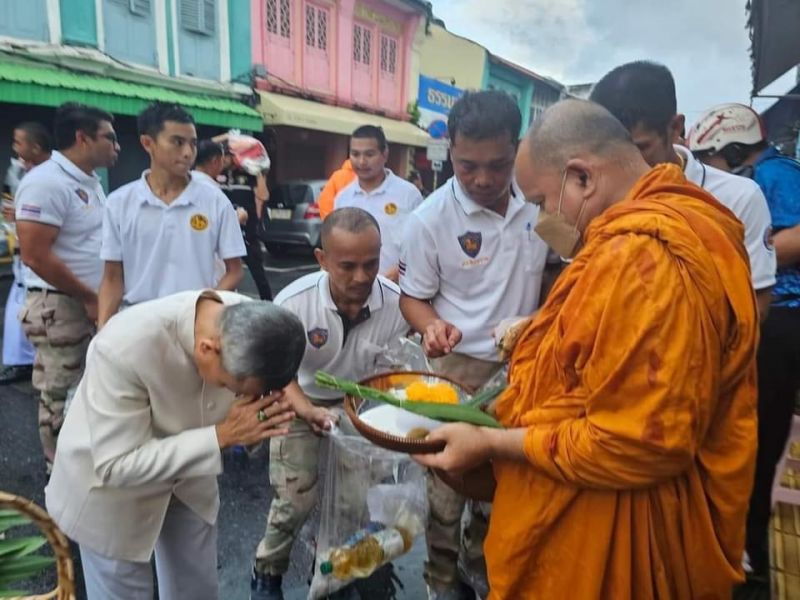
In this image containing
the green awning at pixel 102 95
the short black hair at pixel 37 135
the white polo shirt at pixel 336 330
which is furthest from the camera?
the green awning at pixel 102 95

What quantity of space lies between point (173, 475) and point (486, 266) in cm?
134

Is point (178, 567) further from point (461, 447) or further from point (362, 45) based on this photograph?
point (362, 45)

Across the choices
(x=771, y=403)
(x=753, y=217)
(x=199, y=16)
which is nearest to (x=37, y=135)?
(x=753, y=217)

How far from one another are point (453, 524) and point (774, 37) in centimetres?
389

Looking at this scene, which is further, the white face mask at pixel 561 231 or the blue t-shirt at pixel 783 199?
the blue t-shirt at pixel 783 199

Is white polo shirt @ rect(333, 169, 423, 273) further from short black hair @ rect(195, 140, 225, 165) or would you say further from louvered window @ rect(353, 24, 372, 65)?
louvered window @ rect(353, 24, 372, 65)

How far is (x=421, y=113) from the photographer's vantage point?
18562mm

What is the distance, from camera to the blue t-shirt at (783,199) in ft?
7.72

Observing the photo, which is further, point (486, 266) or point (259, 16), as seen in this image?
point (259, 16)

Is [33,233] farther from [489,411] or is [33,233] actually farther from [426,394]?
[489,411]

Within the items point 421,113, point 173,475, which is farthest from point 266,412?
point 421,113

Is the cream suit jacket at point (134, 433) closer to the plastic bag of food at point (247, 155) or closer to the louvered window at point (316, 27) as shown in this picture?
the plastic bag of food at point (247, 155)

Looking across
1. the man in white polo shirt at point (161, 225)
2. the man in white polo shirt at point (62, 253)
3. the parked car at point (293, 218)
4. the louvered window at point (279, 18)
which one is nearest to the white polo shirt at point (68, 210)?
the man in white polo shirt at point (62, 253)

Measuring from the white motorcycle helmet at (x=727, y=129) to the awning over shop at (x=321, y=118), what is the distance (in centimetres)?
1171
